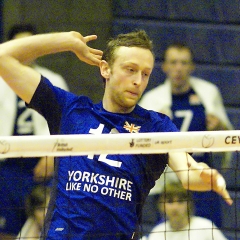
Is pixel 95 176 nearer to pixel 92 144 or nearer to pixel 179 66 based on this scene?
pixel 92 144

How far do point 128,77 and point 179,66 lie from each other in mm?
2548

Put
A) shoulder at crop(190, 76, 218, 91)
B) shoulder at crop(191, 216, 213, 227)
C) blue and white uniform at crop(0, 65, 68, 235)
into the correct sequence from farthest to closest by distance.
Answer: shoulder at crop(190, 76, 218, 91) < blue and white uniform at crop(0, 65, 68, 235) < shoulder at crop(191, 216, 213, 227)

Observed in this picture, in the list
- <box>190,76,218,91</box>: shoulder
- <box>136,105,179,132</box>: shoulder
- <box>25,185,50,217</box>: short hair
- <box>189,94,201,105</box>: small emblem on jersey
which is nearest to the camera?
<box>136,105,179,132</box>: shoulder

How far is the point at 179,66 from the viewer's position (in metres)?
6.14

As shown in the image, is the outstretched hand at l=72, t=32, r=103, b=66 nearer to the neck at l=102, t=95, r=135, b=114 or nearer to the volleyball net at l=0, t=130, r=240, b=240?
the neck at l=102, t=95, r=135, b=114

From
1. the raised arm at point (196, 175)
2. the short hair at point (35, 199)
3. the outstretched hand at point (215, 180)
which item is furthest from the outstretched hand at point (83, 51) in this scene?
the short hair at point (35, 199)

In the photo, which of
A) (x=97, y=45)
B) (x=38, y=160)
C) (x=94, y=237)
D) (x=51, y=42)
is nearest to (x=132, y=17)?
(x=97, y=45)

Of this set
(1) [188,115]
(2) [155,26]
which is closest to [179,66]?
(1) [188,115]

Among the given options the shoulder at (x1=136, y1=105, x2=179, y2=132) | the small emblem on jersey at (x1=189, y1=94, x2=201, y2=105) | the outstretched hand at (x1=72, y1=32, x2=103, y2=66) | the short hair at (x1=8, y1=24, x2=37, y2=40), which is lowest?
the shoulder at (x1=136, y1=105, x2=179, y2=132)

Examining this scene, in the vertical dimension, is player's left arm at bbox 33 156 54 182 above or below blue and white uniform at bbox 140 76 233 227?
below

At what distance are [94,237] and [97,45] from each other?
3.62 m

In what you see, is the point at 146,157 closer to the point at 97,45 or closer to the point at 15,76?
the point at 15,76

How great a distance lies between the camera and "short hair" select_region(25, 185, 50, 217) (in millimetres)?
5302

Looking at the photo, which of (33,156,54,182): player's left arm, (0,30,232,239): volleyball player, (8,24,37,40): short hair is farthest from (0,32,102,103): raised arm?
(8,24,37,40): short hair
